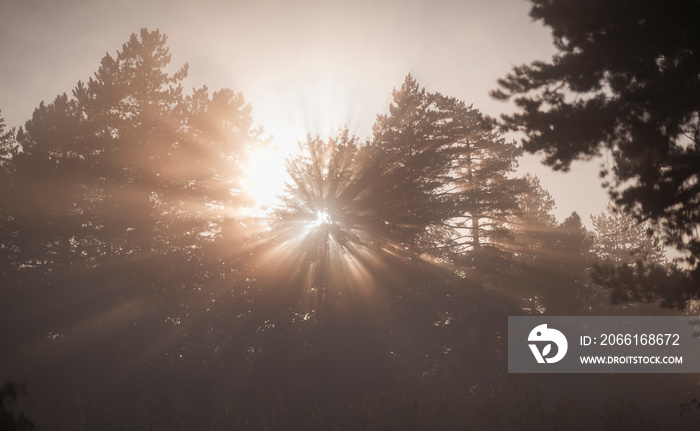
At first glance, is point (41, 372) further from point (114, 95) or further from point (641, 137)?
point (641, 137)

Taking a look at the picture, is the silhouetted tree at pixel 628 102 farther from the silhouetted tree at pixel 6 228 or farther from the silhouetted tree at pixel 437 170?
the silhouetted tree at pixel 6 228

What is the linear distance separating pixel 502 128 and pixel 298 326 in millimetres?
12806

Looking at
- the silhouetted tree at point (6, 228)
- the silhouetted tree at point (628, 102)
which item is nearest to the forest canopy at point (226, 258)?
the silhouetted tree at point (6, 228)

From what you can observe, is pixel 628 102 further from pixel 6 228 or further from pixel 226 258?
pixel 6 228

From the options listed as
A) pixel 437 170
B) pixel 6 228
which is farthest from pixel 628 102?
pixel 6 228

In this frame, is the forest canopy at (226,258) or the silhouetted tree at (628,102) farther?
the forest canopy at (226,258)

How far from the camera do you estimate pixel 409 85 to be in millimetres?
27125
